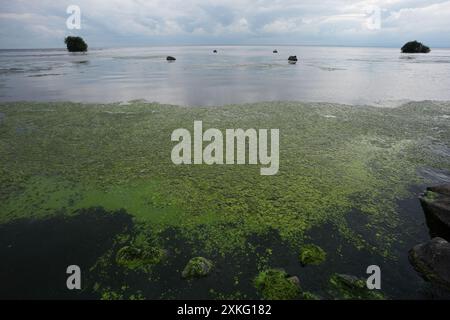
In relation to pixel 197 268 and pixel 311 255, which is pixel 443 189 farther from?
pixel 197 268

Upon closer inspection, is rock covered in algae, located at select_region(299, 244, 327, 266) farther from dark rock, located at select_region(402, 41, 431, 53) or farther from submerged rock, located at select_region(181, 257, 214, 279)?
dark rock, located at select_region(402, 41, 431, 53)

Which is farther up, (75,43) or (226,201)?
(75,43)

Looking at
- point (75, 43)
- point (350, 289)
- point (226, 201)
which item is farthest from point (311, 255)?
point (75, 43)

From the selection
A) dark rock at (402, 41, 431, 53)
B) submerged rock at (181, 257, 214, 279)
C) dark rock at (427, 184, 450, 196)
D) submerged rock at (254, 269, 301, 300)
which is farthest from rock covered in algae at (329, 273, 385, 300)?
dark rock at (402, 41, 431, 53)

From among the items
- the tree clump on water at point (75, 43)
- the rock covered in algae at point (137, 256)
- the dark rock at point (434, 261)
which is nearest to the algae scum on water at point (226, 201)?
the rock covered in algae at point (137, 256)
